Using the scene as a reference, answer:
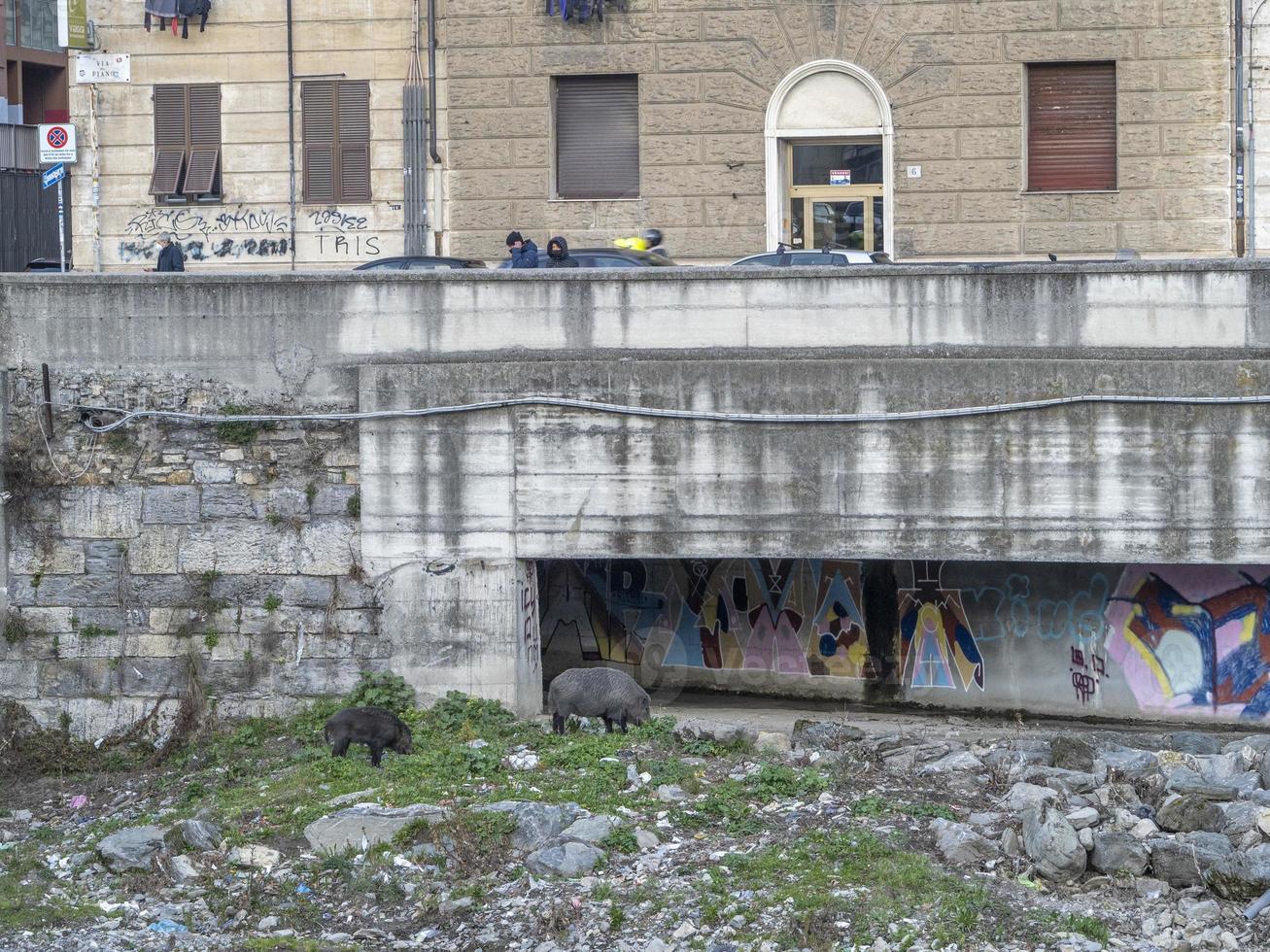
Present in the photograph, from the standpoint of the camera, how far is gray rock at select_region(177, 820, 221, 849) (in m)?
14.1

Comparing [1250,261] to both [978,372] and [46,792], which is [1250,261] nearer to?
[978,372]

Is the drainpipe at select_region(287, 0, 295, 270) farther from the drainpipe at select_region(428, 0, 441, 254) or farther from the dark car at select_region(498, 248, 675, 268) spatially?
the dark car at select_region(498, 248, 675, 268)

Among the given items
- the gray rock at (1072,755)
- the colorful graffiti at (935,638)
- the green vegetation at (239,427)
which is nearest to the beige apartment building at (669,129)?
the colorful graffiti at (935,638)

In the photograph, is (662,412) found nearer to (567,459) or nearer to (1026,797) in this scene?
(567,459)

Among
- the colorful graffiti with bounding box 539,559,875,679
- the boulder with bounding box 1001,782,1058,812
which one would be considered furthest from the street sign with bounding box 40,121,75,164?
the boulder with bounding box 1001,782,1058,812

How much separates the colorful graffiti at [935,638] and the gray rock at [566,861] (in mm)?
7076

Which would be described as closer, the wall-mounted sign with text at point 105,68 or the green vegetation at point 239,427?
the green vegetation at point 239,427

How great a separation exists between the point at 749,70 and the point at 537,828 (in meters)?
17.0

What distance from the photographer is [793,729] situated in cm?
1692

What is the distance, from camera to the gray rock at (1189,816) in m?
12.9

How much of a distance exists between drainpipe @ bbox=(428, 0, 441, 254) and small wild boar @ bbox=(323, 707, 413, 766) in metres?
14.2

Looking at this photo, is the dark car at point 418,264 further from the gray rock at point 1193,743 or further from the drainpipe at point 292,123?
the gray rock at point 1193,743

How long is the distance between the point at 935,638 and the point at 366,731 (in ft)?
22.4

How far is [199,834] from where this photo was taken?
46.3 feet
